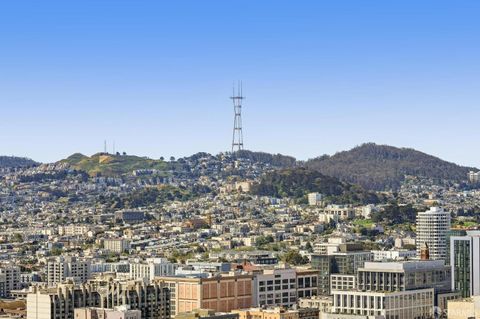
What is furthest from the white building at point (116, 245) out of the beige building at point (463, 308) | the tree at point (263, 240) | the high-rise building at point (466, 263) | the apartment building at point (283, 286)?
the beige building at point (463, 308)

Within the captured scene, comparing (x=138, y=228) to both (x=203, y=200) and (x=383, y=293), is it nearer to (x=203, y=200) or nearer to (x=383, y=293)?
(x=203, y=200)

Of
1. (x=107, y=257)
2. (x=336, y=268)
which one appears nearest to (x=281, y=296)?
(x=336, y=268)

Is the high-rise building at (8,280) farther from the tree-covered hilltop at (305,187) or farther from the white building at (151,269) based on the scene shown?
the tree-covered hilltop at (305,187)

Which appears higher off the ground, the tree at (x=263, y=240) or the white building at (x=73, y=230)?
the white building at (x=73, y=230)

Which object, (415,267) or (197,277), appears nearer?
(415,267)

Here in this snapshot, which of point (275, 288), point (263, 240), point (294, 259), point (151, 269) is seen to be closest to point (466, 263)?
point (275, 288)
